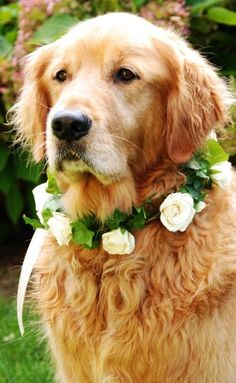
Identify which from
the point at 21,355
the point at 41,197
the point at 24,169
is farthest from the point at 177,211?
the point at 24,169

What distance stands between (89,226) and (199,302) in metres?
0.58

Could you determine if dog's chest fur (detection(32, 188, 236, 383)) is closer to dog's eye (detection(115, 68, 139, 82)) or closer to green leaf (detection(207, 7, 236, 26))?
dog's eye (detection(115, 68, 139, 82))

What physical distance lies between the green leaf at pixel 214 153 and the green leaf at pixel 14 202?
9.19ft

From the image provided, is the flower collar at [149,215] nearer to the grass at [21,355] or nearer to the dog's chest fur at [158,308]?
the dog's chest fur at [158,308]

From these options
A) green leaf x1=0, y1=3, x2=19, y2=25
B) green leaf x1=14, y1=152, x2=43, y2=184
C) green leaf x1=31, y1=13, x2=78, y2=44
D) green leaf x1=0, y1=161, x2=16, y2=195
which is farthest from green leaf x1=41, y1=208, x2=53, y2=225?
green leaf x1=0, y1=3, x2=19, y2=25

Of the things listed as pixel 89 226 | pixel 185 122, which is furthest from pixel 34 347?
pixel 185 122

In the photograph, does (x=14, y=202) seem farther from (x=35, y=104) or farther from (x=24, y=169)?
(x=35, y=104)

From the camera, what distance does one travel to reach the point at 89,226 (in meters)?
3.56

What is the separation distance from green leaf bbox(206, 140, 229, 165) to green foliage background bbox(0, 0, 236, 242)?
5.06ft

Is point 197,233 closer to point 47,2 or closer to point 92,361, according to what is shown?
point 92,361

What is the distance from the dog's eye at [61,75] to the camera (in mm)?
3469

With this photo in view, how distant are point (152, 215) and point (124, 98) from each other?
1.75 feet

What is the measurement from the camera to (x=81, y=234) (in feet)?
11.4

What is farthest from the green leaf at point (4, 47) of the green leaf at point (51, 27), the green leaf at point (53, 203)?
the green leaf at point (53, 203)
